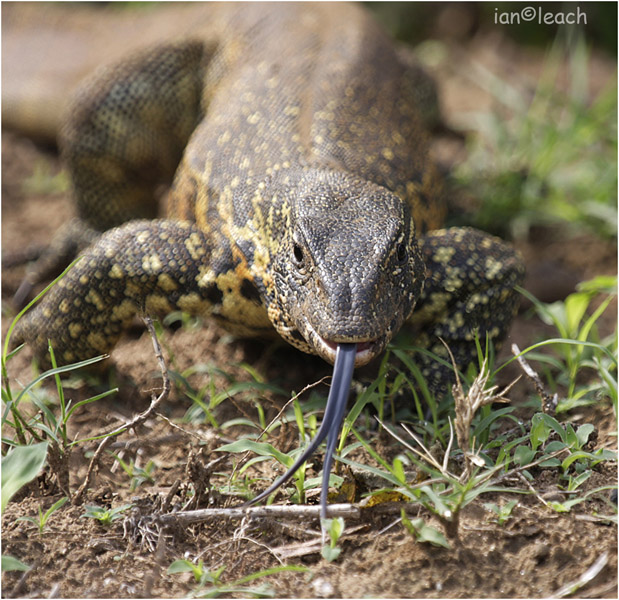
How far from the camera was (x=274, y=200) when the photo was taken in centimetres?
371

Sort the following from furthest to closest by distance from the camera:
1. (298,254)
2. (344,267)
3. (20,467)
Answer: (298,254) → (344,267) → (20,467)

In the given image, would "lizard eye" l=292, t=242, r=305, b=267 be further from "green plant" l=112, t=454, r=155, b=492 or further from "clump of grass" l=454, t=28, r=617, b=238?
"clump of grass" l=454, t=28, r=617, b=238

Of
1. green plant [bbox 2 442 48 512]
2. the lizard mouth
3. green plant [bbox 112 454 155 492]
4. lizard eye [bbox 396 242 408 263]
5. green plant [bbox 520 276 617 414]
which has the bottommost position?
green plant [bbox 520 276 617 414]

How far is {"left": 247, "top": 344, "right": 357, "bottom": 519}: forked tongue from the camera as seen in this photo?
2.65 metres

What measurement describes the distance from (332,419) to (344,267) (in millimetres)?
639

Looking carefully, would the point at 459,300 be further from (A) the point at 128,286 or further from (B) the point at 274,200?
(A) the point at 128,286

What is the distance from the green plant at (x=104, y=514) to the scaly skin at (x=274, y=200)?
0.96 meters

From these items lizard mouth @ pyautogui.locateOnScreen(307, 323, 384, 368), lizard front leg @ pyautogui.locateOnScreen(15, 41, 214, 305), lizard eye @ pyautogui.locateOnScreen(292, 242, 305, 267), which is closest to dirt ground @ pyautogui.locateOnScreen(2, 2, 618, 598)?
lizard mouth @ pyautogui.locateOnScreen(307, 323, 384, 368)

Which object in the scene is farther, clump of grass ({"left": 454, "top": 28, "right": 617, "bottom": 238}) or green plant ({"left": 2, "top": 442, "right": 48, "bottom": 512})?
clump of grass ({"left": 454, "top": 28, "right": 617, "bottom": 238})

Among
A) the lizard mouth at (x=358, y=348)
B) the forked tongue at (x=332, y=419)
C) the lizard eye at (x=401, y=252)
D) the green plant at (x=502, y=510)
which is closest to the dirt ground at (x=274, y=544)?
the green plant at (x=502, y=510)

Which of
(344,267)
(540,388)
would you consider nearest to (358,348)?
(344,267)

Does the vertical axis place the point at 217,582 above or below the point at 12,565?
below

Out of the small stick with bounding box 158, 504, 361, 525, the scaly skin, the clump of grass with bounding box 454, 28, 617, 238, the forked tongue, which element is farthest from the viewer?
the clump of grass with bounding box 454, 28, 617, 238

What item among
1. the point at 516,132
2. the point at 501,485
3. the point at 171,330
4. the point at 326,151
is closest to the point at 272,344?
the point at 171,330
